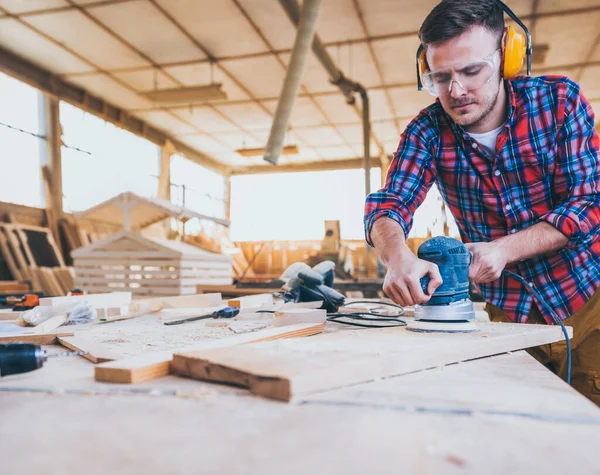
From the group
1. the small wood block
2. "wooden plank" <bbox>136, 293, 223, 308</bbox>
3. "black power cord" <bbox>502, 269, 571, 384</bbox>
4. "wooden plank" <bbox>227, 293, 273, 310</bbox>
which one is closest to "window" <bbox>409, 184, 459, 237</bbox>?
"wooden plank" <bbox>227, 293, 273, 310</bbox>

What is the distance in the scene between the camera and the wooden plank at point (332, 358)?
766 mm

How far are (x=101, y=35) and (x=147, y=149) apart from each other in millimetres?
4572

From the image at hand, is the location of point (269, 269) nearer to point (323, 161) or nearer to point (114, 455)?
point (323, 161)

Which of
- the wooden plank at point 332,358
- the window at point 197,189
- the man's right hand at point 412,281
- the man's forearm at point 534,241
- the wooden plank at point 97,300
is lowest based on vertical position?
the wooden plank at point 332,358

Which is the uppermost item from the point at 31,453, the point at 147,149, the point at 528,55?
the point at 147,149

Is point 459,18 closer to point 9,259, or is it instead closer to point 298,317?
point 298,317

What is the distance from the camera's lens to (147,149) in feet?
37.6

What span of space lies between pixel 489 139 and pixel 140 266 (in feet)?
8.03

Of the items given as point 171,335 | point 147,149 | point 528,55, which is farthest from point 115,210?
point 147,149

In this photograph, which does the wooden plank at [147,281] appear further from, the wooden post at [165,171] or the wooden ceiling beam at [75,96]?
the wooden post at [165,171]

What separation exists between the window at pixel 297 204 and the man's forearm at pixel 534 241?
491 inches

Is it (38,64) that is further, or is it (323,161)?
(323,161)

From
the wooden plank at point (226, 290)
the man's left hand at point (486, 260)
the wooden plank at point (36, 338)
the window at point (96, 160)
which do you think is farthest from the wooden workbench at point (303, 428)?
the window at point (96, 160)

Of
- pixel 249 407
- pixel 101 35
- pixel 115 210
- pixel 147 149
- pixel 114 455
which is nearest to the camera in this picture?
pixel 114 455
